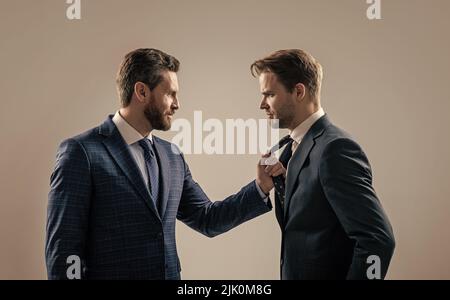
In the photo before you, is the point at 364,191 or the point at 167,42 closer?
the point at 364,191

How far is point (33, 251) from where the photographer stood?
8.95 ft

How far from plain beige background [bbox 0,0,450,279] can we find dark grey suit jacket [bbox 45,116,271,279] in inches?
35.6

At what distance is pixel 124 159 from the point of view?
1851 millimetres

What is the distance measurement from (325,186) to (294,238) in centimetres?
21

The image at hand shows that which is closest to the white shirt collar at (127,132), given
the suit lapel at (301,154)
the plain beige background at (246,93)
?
→ the suit lapel at (301,154)

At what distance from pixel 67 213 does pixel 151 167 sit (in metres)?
0.35

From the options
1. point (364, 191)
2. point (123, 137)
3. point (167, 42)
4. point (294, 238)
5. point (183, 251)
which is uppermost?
point (167, 42)

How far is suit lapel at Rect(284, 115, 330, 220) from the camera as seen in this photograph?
5.77 ft

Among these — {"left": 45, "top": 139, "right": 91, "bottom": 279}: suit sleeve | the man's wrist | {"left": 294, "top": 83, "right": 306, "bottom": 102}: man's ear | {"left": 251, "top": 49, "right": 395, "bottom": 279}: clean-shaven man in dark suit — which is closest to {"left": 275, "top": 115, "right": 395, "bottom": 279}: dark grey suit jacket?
{"left": 251, "top": 49, "right": 395, "bottom": 279}: clean-shaven man in dark suit

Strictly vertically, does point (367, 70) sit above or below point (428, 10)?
below

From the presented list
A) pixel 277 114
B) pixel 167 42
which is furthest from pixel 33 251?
pixel 277 114

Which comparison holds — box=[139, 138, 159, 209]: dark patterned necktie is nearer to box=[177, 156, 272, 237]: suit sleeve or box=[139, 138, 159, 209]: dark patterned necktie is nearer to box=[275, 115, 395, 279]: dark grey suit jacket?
box=[177, 156, 272, 237]: suit sleeve

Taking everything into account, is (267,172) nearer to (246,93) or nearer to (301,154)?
(301,154)
